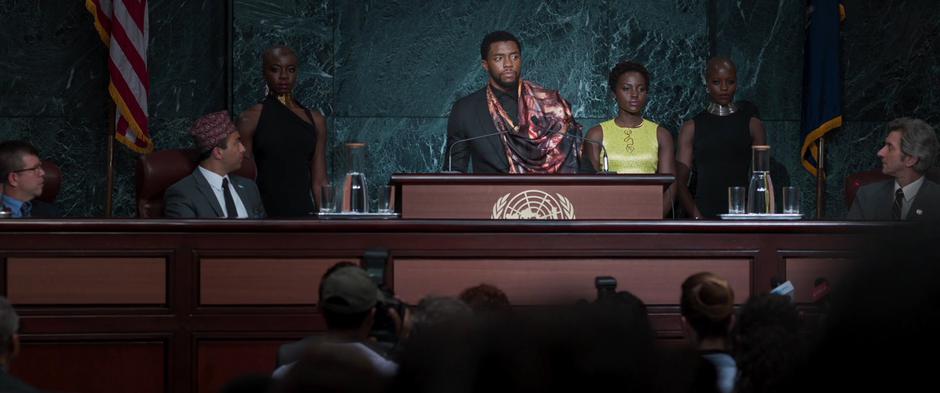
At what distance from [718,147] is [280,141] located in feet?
9.27

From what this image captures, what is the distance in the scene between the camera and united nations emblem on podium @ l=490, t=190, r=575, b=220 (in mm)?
5645

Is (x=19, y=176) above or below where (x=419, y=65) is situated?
below

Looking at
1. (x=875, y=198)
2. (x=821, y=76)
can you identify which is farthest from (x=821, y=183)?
(x=875, y=198)

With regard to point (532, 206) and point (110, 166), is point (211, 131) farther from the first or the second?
point (110, 166)

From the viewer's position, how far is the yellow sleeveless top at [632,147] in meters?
6.96

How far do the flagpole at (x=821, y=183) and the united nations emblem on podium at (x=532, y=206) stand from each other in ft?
10.4

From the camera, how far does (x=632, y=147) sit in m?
7.09

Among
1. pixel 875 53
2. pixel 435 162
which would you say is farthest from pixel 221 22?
pixel 875 53

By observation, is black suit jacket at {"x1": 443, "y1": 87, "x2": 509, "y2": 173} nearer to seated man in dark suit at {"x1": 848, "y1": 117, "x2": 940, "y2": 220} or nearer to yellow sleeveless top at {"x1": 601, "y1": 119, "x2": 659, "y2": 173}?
yellow sleeveless top at {"x1": 601, "y1": 119, "x2": 659, "y2": 173}

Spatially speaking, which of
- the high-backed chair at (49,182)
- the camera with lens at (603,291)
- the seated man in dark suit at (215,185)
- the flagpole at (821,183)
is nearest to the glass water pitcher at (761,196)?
the camera with lens at (603,291)

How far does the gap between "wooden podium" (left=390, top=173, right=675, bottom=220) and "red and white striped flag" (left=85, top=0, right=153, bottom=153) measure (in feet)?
9.88

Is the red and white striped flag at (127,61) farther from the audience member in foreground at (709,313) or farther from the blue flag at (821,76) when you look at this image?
the audience member in foreground at (709,313)

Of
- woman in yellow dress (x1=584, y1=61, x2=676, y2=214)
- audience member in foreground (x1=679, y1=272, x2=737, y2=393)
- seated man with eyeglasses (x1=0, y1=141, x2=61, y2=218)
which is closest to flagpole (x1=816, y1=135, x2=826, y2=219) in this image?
woman in yellow dress (x1=584, y1=61, x2=676, y2=214)

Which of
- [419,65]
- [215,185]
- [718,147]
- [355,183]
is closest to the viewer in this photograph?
[355,183]
